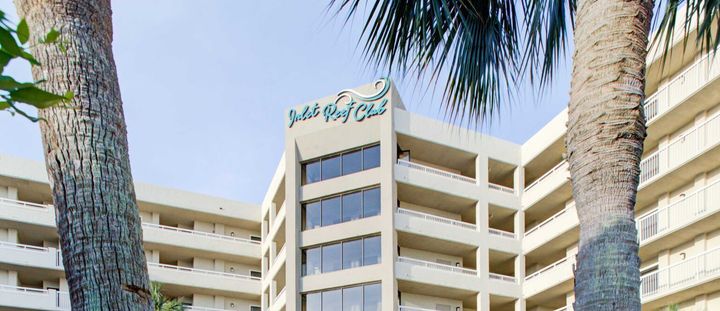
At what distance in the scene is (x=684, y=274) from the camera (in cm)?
2575

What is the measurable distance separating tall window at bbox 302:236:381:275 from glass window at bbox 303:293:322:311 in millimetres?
918

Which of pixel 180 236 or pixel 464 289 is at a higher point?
pixel 180 236

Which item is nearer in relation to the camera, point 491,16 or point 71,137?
point 71,137

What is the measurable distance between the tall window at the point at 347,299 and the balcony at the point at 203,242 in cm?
861

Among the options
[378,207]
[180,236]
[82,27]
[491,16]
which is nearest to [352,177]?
[378,207]

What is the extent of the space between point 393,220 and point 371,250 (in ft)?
4.83

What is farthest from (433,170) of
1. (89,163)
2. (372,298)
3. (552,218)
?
(89,163)

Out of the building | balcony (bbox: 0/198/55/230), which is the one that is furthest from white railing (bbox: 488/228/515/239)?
balcony (bbox: 0/198/55/230)

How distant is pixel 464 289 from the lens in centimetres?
3431

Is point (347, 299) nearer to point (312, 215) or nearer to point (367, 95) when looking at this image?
point (312, 215)

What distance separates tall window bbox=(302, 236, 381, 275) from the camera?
33219 mm

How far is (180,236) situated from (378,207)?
1166 cm

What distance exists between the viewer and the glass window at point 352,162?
34406 millimetres

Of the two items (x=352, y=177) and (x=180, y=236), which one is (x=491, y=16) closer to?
(x=352, y=177)
